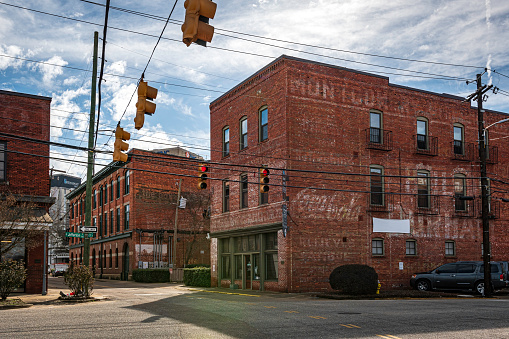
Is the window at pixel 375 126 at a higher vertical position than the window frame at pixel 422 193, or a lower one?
higher

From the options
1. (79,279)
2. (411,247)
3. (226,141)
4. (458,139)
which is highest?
(458,139)

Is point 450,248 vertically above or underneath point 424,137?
underneath

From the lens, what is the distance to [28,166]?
26672 mm

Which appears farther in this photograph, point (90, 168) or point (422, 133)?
point (422, 133)

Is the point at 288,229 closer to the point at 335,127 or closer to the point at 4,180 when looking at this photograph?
the point at 335,127

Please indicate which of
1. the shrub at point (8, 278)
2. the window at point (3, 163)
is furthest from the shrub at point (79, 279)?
the window at point (3, 163)

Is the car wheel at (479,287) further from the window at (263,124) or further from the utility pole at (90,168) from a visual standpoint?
the utility pole at (90,168)

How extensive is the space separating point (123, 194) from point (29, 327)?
3953 cm

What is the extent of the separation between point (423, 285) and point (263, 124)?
42.5 feet

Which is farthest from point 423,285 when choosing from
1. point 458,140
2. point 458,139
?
point 458,139

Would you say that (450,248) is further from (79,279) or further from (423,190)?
(79,279)

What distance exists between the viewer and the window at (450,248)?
33.1 metres

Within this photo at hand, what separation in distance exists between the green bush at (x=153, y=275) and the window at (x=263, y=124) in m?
19.8

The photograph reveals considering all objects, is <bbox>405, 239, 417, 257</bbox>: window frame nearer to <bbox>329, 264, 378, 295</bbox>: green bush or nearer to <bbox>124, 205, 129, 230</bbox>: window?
<bbox>329, 264, 378, 295</bbox>: green bush
